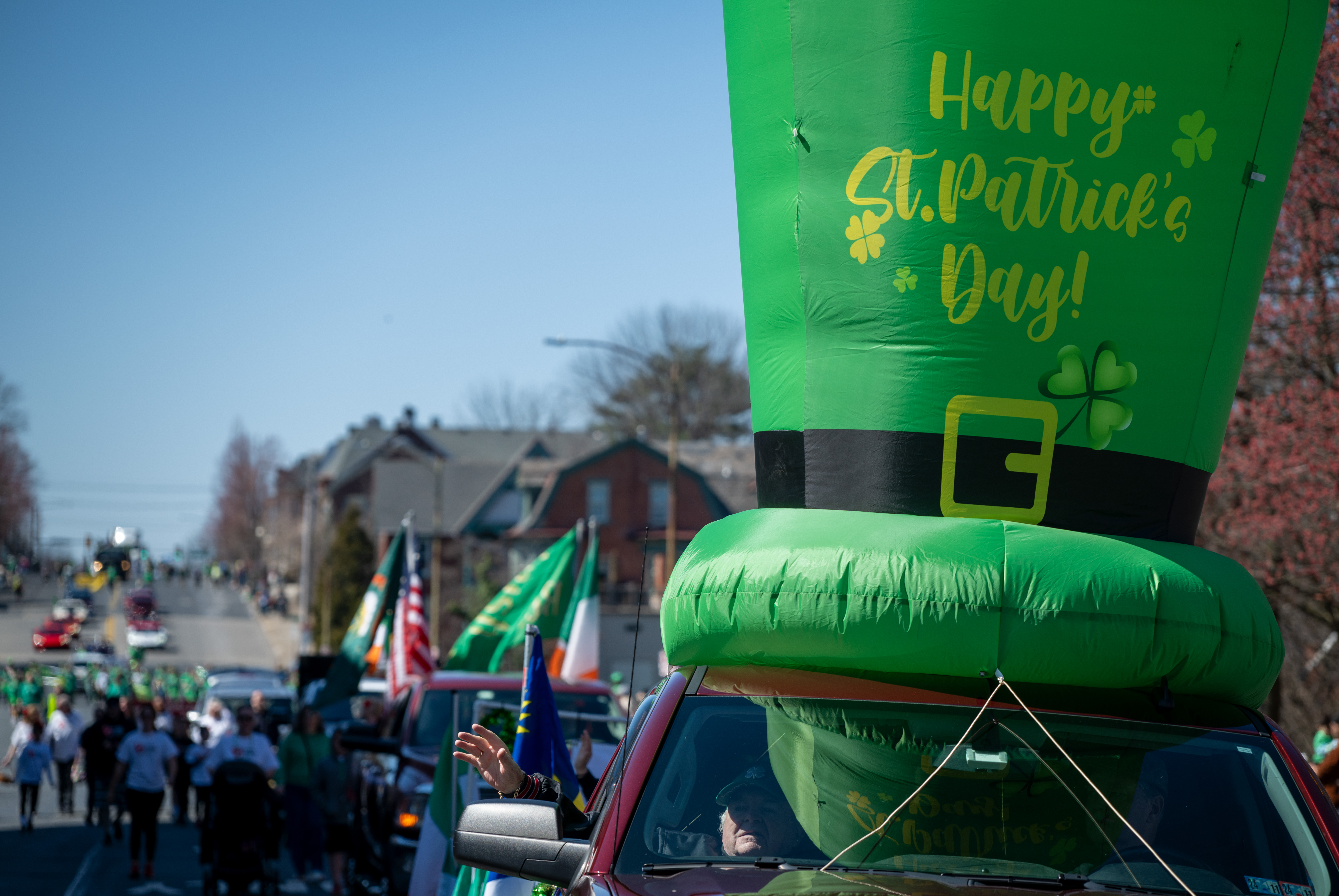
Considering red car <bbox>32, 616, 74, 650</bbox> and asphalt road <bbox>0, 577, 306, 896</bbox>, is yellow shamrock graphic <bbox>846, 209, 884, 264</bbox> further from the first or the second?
red car <bbox>32, 616, 74, 650</bbox>

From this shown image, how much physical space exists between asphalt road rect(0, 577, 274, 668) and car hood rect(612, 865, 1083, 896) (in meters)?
61.8

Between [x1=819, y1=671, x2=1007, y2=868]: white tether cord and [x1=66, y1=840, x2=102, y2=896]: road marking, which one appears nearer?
[x1=819, y1=671, x2=1007, y2=868]: white tether cord

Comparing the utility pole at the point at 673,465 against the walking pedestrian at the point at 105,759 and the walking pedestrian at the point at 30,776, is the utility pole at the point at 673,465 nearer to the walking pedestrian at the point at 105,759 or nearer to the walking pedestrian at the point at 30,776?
the walking pedestrian at the point at 105,759

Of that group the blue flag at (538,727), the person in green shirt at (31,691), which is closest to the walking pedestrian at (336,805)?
the blue flag at (538,727)

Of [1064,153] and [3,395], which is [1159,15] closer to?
[1064,153]

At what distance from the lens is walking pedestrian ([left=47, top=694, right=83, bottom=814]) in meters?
19.0

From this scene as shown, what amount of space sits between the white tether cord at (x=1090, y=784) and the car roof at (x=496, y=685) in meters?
6.11

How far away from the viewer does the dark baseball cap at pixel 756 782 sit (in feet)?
12.0

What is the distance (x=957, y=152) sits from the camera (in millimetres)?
4320

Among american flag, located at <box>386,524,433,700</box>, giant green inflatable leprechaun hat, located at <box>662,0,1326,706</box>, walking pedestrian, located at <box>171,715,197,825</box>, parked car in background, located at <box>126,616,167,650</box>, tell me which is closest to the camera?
giant green inflatable leprechaun hat, located at <box>662,0,1326,706</box>

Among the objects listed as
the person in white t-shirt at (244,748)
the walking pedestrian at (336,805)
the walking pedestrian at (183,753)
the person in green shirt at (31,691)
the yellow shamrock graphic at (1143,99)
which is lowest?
the person in green shirt at (31,691)

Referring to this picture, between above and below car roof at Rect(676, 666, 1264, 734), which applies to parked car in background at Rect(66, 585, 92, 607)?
below

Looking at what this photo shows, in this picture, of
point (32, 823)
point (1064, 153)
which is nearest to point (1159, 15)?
point (1064, 153)

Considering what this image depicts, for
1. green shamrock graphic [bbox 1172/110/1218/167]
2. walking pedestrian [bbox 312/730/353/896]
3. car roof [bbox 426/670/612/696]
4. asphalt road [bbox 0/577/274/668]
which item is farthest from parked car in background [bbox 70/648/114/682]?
green shamrock graphic [bbox 1172/110/1218/167]
